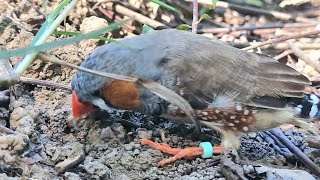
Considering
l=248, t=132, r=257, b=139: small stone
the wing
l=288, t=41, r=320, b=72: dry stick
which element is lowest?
l=248, t=132, r=257, b=139: small stone

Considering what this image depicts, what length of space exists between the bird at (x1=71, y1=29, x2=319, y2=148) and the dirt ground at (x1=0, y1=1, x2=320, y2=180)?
153 millimetres

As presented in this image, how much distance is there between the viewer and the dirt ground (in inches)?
110

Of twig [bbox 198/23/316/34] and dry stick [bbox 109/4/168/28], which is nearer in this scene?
dry stick [bbox 109/4/168/28]

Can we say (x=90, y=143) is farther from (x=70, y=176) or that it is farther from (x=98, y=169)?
(x=70, y=176)

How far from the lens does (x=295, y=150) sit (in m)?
3.44

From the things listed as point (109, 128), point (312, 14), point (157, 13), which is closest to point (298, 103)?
point (109, 128)

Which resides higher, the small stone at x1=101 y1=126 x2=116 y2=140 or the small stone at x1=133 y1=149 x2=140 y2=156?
the small stone at x1=101 y1=126 x2=116 y2=140

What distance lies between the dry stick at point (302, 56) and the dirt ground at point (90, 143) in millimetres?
915

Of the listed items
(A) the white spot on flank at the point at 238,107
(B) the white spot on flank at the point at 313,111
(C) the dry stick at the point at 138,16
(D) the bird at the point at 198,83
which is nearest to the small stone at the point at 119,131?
(D) the bird at the point at 198,83

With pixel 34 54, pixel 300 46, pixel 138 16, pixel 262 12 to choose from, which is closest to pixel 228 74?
pixel 34 54

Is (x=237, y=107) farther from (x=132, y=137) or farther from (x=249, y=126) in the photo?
(x=132, y=137)

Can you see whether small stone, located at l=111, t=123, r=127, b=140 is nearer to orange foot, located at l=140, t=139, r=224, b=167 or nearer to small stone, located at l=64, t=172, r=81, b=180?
orange foot, located at l=140, t=139, r=224, b=167

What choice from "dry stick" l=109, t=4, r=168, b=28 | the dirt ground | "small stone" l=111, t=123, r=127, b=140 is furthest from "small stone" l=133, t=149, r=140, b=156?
"dry stick" l=109, t=4, r=168, b=28

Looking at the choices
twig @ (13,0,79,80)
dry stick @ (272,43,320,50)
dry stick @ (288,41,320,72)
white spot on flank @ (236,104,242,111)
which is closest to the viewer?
twig @ (13,0,79,80)
